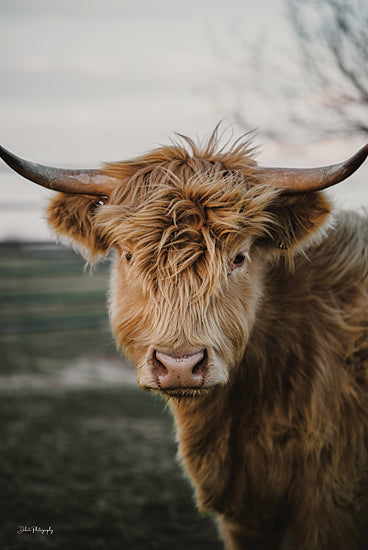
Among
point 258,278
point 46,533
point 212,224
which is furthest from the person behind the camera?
point 46,533

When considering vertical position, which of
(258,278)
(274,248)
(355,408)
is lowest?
(355,408)

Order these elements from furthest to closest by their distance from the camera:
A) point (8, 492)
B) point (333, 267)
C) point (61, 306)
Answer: point (61, 306)
point (8, 492)
point (333, 267)

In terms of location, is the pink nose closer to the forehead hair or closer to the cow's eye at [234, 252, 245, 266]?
the forehead hair

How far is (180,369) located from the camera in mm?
2047

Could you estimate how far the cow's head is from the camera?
86.2 inches

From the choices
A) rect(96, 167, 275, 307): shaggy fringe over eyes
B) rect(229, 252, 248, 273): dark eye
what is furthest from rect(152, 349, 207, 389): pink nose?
rect(229, 252, 248, 273): dark eye

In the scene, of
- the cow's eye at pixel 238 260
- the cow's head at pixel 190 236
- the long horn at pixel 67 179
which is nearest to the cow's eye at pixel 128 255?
the cow's head at pixel 190 236

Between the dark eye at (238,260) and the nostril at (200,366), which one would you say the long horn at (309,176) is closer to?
the dark eye at (238,260)

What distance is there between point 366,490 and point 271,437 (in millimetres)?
589

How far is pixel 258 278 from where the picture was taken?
2.70 meters

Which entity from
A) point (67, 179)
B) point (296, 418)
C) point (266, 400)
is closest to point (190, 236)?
point (67, 179)

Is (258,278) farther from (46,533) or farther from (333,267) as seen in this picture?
(46,533)

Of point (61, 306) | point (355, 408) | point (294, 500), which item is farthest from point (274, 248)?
point (61, 306)

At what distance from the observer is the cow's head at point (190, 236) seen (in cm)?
219
